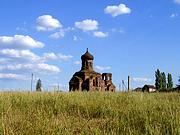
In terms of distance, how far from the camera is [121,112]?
26.3 ft

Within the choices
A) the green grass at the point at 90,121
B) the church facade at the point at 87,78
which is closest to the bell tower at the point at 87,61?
the church facade at the point at 87,78

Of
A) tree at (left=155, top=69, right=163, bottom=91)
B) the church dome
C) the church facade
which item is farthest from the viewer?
tree at (left=155, top=69, right=163, bottom=91)

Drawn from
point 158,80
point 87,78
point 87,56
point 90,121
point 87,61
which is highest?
point 87,56

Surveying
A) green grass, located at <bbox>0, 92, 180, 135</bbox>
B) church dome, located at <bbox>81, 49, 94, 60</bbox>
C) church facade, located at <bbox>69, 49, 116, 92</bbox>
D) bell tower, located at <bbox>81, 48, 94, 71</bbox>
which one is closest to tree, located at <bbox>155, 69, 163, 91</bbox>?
church facade, located at <bbox>69, 49, 116, 92</bbox>

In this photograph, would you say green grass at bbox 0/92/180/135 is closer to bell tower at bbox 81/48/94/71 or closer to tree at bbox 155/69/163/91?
bell tower at bbox 81/48/94/71

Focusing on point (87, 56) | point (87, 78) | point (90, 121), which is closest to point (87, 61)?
point (87, 56)

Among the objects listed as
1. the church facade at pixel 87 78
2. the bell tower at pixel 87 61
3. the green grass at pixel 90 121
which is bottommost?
the green grass at pixel 90 121

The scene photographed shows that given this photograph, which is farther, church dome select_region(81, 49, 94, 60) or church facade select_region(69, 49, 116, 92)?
church dome select_region(81, 49, 94, 60)

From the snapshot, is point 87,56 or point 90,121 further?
point 87,56

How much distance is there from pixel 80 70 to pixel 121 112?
45.1 metres

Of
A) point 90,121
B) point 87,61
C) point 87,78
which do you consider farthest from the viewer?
point 87,61

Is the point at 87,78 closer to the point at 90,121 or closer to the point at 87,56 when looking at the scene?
the point at 87,56

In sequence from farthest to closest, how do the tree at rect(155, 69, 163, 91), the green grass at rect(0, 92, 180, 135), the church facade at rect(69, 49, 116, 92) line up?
1. the tree at rect(155, 69, 163, 91)
2. the church facade at rect(69, 49, 116, 92)
3. the green grass at rect(0, 92, 180, 135)

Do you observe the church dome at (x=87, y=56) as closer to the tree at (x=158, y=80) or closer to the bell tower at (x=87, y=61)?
the bell tower at (x=87, y=61)
